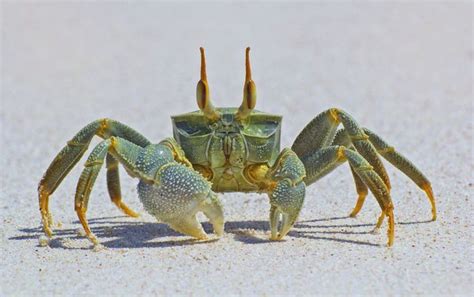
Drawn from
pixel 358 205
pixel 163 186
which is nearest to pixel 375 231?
pixel 358 205

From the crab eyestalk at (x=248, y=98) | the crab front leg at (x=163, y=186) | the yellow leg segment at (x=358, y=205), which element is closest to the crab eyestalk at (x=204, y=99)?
the crab eyestalk at (x=248, y=98)

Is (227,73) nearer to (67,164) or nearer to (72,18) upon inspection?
(72,18)

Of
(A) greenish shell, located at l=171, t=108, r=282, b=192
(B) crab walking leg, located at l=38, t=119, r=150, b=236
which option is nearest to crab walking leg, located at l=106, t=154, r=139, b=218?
(B) crab walking leg, located at l=38, t=119, r=150, b=236

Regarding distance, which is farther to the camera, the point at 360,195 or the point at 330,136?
the point at 360,195

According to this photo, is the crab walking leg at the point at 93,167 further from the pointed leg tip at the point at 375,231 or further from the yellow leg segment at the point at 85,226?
the pointed leg tip at the point at 375,231

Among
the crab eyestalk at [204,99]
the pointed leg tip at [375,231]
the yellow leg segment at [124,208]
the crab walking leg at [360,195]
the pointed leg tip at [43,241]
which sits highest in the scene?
the crab eyestalk at [204,99]

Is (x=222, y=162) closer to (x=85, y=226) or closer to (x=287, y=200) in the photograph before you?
(x=287, y=200)

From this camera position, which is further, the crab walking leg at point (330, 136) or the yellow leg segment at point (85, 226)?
the crab walking leg at point (330, 136)

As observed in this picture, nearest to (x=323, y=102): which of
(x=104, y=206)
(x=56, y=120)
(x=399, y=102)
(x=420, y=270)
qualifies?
(x=399, y=102)
